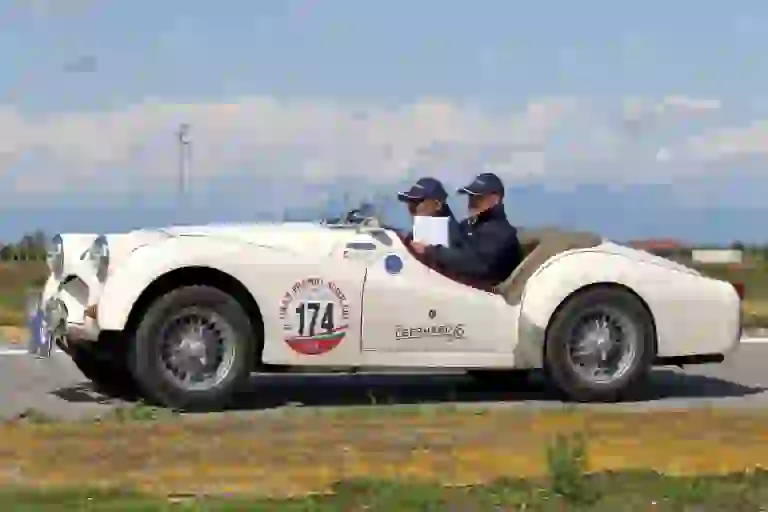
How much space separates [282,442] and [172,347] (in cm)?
169

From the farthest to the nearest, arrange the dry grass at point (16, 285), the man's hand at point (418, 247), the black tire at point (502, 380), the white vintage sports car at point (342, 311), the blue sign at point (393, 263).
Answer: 1. the dry grass at point (16, 285)
2. the black tire at point (502, 380)
3. the man's hand at point (418, 247)
4. the blue sign at point (393, 263)
5. the white vintage sports car at point (342, 311)

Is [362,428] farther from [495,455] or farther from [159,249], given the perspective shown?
[159,249]

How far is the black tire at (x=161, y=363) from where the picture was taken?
9508mm

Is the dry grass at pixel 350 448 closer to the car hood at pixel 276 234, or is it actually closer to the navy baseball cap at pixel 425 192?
the car hood at pixel 276 234

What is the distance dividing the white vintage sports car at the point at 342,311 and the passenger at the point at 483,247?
0.11 m

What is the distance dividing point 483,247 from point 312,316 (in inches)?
53.3

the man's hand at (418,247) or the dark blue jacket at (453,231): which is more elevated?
the dark blue jacket at (453,231)

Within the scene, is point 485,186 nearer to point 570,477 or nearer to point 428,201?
point 428,201

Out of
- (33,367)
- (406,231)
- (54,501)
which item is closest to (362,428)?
(406,231)

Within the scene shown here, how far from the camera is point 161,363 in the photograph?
31.4ft

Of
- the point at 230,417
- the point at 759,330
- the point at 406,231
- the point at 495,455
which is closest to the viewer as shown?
the point at 495,455

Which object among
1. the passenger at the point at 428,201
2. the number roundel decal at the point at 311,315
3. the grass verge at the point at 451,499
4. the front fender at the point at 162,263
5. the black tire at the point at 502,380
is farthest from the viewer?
the black tire at the point at 502,380

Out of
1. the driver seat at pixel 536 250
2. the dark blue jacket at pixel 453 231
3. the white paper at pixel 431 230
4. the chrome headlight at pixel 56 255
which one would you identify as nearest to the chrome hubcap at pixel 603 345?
the driver seat at pixel 536 250

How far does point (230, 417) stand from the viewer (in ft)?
30.6
